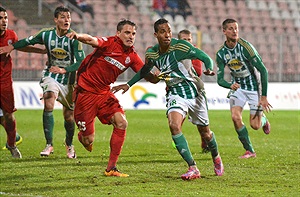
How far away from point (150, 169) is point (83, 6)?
19.5 meters

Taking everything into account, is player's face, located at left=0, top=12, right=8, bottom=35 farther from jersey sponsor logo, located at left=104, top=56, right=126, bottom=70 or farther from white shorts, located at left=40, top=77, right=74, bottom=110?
jersey sponsor logo, located at left=104, top=56, right=126, bottom=70

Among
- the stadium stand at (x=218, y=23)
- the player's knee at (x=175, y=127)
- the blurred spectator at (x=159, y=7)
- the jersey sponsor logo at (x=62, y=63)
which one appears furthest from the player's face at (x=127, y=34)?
the blurred spectator at (x=159, y=7)

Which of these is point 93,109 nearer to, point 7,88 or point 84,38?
point 84,38

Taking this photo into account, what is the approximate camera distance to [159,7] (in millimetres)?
29859

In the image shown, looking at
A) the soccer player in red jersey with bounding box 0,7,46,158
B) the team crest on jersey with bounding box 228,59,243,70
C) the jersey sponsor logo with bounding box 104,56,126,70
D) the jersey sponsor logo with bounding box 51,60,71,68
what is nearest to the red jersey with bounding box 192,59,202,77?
the team crest on jersey with bounding box 228,59,243,70

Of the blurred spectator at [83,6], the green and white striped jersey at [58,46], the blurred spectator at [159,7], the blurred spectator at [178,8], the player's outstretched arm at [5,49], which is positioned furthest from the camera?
the blurred spectator at [178,8]

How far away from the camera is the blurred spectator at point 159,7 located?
97.8ft

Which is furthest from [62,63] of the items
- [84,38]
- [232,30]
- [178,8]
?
[178,8]

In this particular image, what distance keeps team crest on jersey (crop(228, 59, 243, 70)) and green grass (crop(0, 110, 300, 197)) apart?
5.00 ft

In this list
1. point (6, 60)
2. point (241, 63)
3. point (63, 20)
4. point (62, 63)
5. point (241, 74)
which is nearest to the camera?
point (63, 20)

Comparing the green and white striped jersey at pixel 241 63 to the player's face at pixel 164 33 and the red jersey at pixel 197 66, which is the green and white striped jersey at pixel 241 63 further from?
the player's face at pixel 164 33

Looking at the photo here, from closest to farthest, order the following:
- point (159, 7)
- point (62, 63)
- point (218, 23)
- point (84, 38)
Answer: point (84, 38) < point (62, 63) < point (159, 7) < point (218, 23)

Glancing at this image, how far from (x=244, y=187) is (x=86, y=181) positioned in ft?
6.38

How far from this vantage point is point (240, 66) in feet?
39.3
